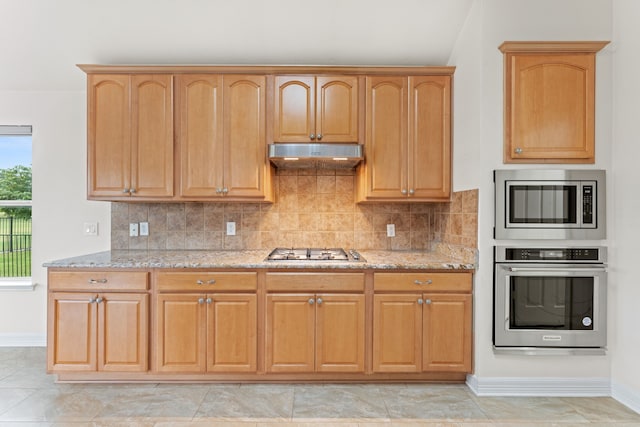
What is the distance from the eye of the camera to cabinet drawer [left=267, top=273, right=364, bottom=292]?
2.57 metres

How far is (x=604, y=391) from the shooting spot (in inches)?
97.1

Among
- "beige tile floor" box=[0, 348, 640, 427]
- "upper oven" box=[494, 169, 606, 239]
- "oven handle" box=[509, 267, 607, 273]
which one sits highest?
"upper oven" box=[494, 169, 606, 239]

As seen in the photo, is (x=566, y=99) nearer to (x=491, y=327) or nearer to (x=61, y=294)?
(x=491, y=327)

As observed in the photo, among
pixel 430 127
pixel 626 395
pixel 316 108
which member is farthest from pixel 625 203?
pixel 316 108

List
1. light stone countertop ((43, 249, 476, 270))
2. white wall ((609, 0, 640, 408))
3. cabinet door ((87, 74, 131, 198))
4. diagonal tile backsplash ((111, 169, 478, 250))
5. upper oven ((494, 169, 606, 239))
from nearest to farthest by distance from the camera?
white wall ((609, 0, 640, 408)) → upper oven ((494, 169, 606, 239)) → light stone countertop ((43, 249, 476, 270)) → cabinet door ((87, 74, 131, 198)) → diagonal tile backsplash ((111, 169, 478, 250))

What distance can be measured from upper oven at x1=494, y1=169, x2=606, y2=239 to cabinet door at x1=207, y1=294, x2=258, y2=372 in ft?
5.76

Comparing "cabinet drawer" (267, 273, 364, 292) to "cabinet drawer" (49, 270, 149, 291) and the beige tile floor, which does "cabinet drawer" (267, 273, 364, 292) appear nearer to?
the beige tile floor

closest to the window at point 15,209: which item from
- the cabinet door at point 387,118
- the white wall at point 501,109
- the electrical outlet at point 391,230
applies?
the cabinet door at point 387,118

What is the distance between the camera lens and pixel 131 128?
286cm

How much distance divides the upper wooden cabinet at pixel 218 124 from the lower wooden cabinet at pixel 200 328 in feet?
2.74

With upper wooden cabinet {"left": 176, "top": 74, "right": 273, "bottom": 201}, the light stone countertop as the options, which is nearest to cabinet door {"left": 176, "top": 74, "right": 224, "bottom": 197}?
upper wooden cabinet {"left": 176, "top": 74, "right": 273, "bottom": 201}

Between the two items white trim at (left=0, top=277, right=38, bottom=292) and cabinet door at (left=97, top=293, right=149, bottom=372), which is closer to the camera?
cabinet door at (left=97, top=293, right=149, bottom=372)

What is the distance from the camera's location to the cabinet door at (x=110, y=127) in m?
2.85

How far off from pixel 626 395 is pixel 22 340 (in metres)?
4.67
